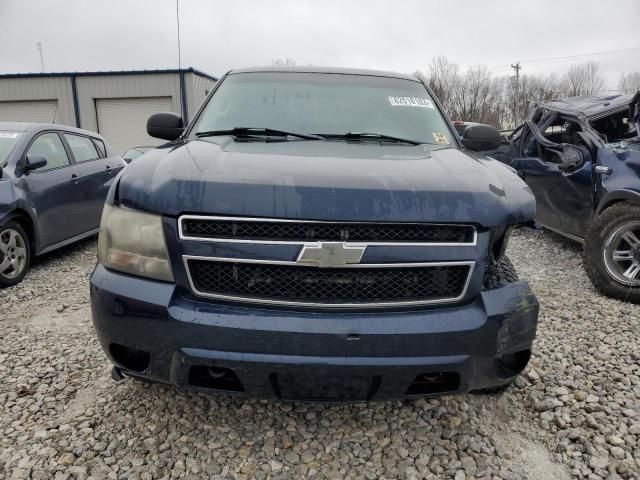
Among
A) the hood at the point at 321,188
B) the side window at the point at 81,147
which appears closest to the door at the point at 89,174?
the side window at the point at 81,147

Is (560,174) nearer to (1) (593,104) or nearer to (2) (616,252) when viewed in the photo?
(1) (593,104)

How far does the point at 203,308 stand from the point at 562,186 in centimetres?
473

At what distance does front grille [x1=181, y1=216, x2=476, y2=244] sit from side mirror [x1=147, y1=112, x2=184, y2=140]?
1630mm

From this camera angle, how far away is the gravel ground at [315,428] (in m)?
2.10

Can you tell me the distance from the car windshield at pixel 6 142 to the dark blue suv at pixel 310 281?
3.75 metres

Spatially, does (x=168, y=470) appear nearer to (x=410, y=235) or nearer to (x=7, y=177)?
(x=410, y=235)

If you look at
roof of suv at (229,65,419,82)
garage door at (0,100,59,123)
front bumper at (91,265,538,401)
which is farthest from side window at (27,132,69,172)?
garage door at (0,100,59,123)

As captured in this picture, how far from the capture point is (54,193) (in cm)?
529

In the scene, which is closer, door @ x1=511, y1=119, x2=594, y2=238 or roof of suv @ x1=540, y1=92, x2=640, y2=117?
door @ x1=511, y1=119, x2=594, y2=238

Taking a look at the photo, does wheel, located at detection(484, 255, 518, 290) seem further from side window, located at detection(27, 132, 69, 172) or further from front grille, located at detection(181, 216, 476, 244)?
side window, located at detection(27, 132, 69, 172)

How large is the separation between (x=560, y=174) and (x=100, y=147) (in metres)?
5.90

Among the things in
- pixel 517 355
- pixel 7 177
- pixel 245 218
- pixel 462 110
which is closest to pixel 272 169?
pixel 245 218

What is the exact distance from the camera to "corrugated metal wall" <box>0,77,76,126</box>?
77.2ft

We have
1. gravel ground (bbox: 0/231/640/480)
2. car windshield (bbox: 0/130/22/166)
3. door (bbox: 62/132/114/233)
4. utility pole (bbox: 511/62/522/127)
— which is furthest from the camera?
utility pole (bbox: 511/62/522/127)
